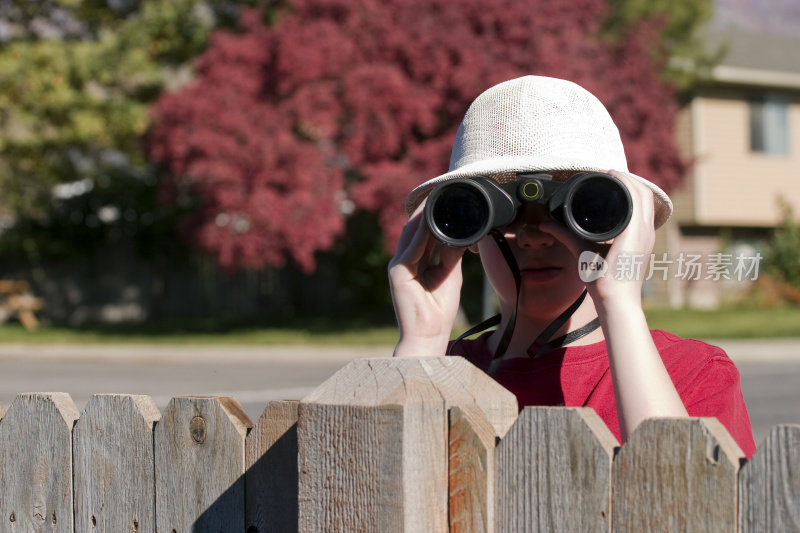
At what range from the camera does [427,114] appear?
17.0 metres

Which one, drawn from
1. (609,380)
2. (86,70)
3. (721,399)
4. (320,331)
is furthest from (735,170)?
(721,399)

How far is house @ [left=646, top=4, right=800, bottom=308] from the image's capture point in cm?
2392

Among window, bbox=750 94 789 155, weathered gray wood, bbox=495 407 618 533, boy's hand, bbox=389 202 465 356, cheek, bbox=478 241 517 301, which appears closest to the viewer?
weathered gray wood, bbox=495 407 618 533

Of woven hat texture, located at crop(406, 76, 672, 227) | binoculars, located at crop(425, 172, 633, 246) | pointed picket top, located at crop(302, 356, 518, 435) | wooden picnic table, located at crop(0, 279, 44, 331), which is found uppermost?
wooden picnic table, located at crop(0, 279, 44, 331)

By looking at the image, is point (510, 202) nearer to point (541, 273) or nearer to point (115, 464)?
point (541, 273)

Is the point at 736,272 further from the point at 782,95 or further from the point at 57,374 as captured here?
the point at 782,95

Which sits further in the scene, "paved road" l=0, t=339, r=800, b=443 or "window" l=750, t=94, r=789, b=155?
"window" l=750, t=94, r=789, b=155

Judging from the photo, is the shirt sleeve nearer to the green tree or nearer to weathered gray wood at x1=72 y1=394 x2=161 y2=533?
weathered gray wood at x1=72 y1=394 x2=161 y2=533

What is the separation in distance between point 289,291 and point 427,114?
10.0 metres

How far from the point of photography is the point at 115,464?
2.17 meters

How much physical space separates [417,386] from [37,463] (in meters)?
1.11

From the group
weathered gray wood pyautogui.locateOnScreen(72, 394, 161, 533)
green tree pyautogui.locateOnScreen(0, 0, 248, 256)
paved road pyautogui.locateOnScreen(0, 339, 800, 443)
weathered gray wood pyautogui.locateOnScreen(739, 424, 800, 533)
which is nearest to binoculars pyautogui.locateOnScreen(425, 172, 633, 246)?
weathered gray wood pyautogui.locateOnScreen(739, 424, 800, 533)

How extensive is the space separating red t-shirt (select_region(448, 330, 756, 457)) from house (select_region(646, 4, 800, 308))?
71.9 ft

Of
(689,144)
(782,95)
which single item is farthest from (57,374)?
(782,95)
